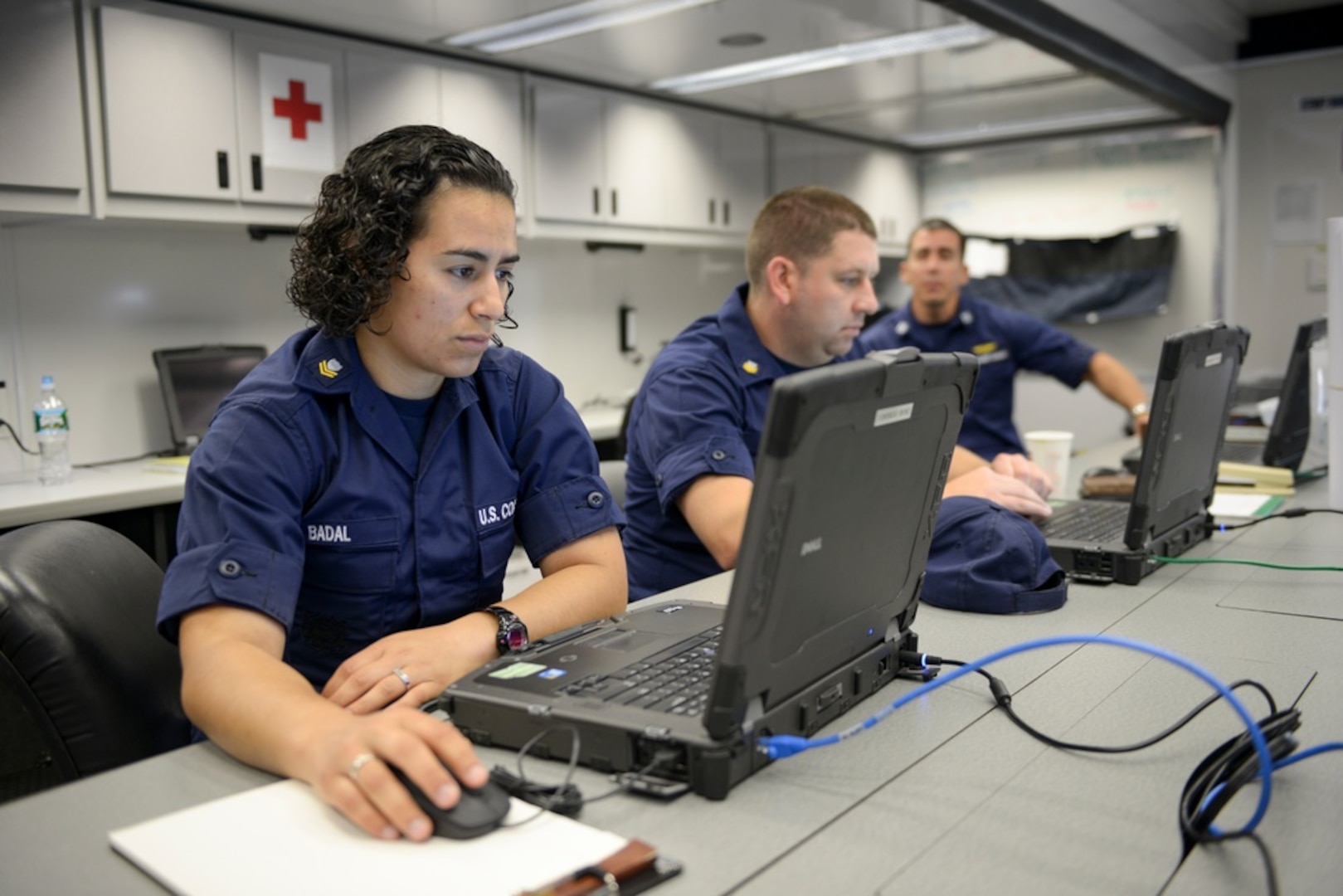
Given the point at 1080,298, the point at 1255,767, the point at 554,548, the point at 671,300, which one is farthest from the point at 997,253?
the point at 1255,767

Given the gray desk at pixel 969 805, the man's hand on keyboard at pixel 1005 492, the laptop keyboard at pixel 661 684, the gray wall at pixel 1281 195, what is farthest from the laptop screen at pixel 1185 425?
the gray wall at pixel 1281 195

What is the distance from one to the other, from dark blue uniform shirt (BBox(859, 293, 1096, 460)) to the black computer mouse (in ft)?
9.67

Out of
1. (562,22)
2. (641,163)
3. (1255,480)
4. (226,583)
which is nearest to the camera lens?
(226,583)

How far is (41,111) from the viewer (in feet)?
8.81

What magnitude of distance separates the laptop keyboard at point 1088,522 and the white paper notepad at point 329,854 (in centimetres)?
118

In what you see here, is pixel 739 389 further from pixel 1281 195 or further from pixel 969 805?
pixel 1281 195

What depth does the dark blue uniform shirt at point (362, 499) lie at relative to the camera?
1150mm

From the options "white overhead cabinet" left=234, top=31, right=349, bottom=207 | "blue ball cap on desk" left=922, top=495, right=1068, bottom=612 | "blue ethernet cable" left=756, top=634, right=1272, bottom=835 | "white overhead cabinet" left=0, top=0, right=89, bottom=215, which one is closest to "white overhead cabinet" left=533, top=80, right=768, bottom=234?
"white overhead cabinet" left=234, top=31, right=349, bottom=207

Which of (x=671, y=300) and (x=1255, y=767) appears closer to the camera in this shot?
(x=1255, y=767)

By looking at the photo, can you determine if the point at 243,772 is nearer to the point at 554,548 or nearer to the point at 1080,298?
the point at 554,548

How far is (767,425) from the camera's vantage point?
77 centimetres

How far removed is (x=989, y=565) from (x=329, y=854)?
37.4 inches

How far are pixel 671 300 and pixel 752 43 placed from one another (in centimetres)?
165

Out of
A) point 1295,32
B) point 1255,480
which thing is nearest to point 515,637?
point 1255,480
